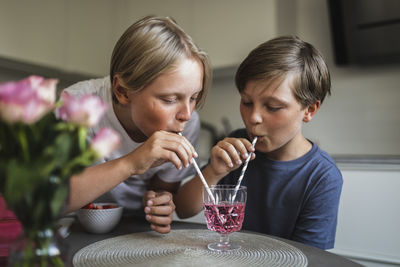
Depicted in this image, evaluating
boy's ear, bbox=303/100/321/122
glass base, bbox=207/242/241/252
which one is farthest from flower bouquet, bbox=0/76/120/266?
boy's ear, bbox=303/100/321/122

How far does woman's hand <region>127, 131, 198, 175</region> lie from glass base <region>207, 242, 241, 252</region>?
7.7 inches

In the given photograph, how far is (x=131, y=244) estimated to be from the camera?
798mm

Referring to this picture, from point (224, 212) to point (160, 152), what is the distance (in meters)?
0.20

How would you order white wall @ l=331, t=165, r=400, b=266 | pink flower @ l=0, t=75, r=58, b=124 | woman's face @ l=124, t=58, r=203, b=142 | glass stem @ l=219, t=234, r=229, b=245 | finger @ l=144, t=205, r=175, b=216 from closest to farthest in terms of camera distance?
1. pink flower @ l=0, t=75, r=58, b=124
2. glass stem @ l=219, t=234, r=229, b=245
3. finger @ l=144, t=205, r=175, b=216
4. woman's face @ l=124, t=58, r=203, b=142
5. white wall @ l=331, t=165, r=400, b=266

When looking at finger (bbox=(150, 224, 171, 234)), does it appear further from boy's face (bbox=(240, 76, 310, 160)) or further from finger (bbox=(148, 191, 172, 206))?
boy's face (bbox=(240, 76, 310, 160))

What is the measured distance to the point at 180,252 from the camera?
74cm

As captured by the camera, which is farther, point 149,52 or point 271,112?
point 271,112

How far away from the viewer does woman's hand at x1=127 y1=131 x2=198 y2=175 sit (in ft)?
2.74

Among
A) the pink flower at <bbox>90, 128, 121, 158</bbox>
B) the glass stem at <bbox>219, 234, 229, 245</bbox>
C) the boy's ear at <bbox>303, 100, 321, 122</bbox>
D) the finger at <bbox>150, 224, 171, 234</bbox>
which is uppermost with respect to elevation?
the pink flower at <bbox>90, 128, 121, 158</bbox>

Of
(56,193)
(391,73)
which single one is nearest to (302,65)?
(56,193)

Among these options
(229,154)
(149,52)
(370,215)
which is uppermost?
(149,52)

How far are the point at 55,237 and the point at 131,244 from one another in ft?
1.22

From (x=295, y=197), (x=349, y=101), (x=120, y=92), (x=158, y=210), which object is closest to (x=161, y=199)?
(x=158, y=210)

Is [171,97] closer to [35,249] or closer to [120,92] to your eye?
[120,92]
